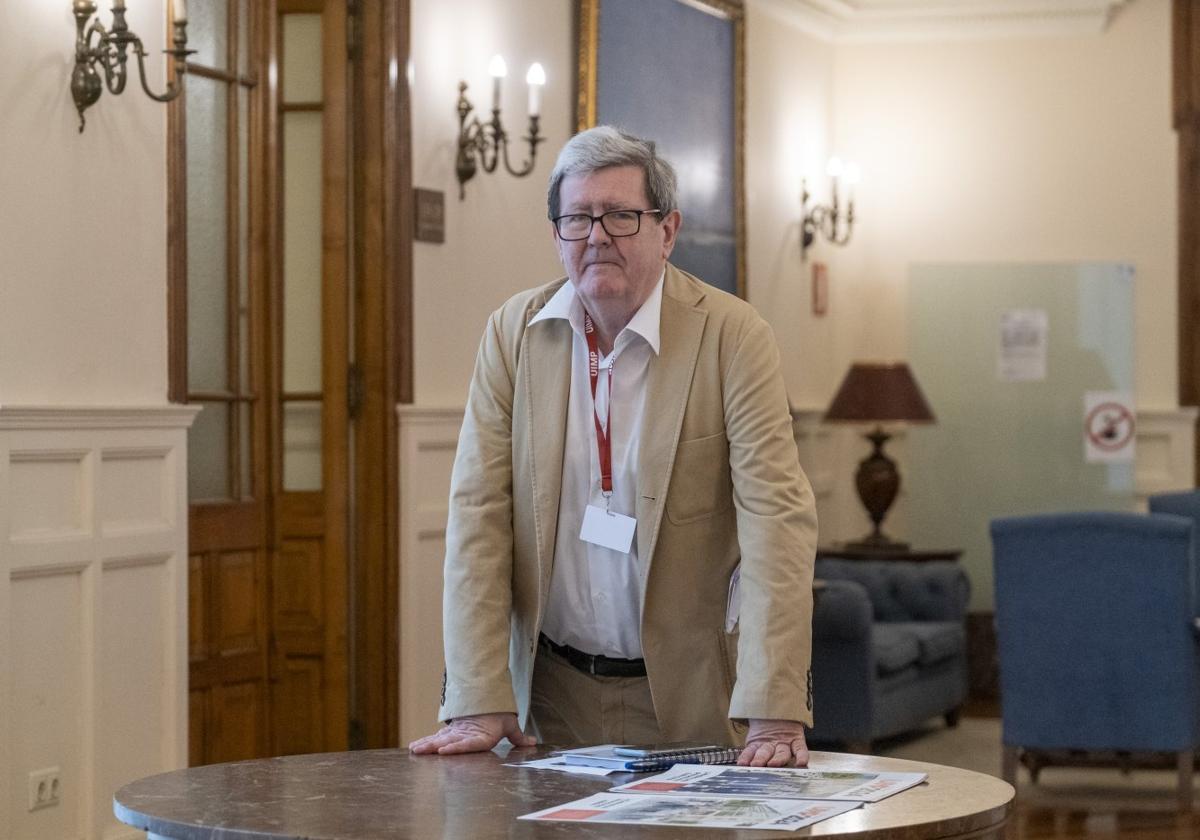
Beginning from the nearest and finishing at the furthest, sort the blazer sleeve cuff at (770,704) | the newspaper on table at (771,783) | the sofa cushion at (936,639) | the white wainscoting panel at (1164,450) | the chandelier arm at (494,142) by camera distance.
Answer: the newspaper on table at (771,783) → the blazer sleeve cuff at (770,704) → the chandelier arm at (494,142) → the sofa cushion at (936,639) → the white wainscoting panel at (1164,450)

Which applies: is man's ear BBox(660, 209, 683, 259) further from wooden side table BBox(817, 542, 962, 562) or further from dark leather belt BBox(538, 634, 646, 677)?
wooden side table BBox(817, 542, 962, 562)

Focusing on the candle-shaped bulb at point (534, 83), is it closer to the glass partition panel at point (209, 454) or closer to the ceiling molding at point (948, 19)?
the glass partition panel at point (209, 454)

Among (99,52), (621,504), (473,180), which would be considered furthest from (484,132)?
(621,504)

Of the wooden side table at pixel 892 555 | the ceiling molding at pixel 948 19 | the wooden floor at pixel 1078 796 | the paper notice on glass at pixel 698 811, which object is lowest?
the wooden floor at pixel 1078 796

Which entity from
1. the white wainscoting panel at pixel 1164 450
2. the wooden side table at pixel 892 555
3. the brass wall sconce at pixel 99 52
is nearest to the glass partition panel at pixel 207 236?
the brass wall sconce at pixel 99 52

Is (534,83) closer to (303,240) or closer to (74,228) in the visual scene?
(303,240)

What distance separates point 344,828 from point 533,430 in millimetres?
831

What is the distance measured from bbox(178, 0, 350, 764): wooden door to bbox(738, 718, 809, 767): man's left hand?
109 inches

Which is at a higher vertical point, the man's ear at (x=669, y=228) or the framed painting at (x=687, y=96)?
the framed painting at (x=687, y=96)

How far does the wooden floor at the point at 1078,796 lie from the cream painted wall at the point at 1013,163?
2498mm

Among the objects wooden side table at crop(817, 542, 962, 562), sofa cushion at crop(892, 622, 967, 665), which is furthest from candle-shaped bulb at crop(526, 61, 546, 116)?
wooden side table at crop(817, 542, 962, 562)

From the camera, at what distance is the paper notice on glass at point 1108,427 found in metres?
8.77

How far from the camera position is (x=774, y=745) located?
2.28 meters

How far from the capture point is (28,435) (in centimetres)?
414
